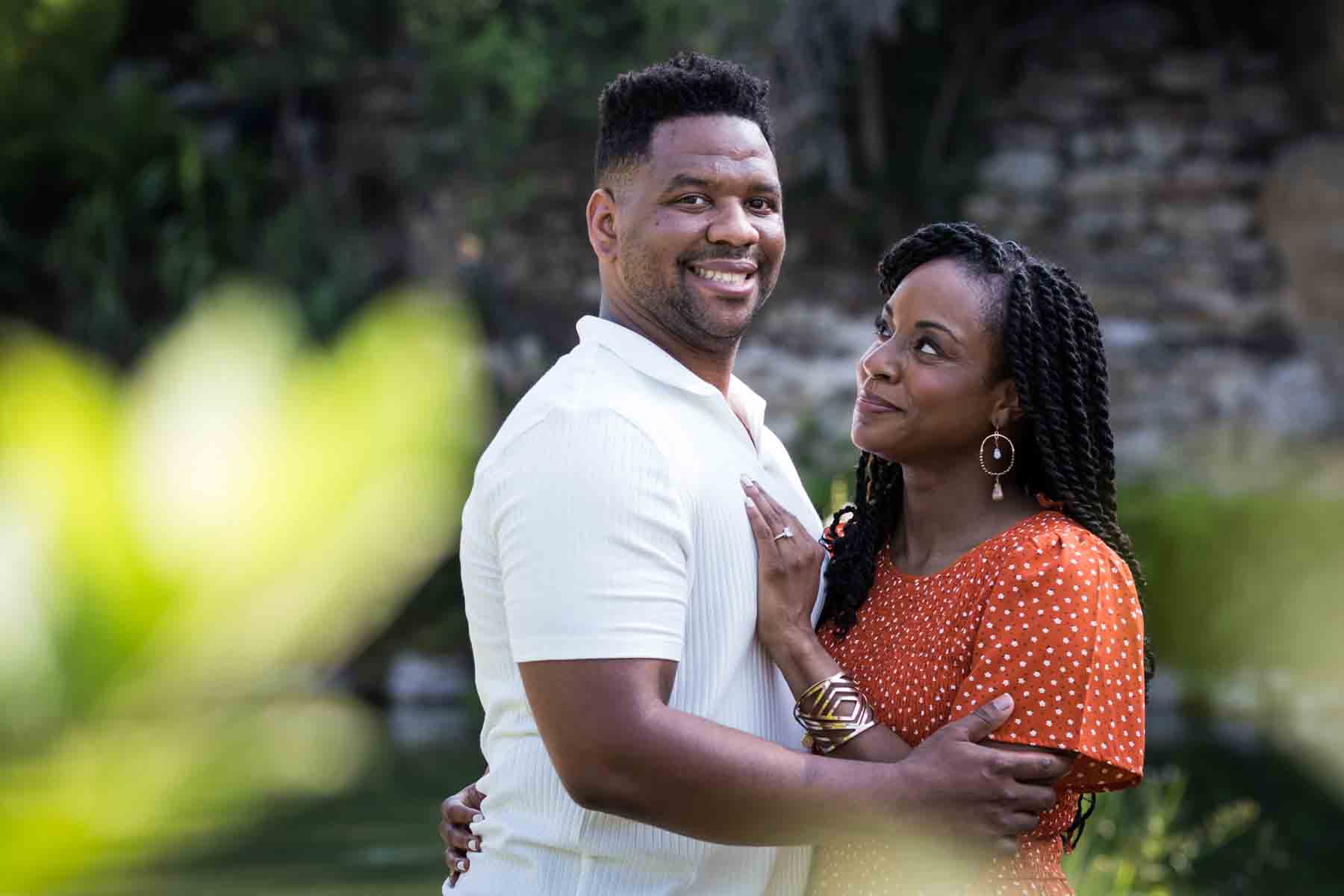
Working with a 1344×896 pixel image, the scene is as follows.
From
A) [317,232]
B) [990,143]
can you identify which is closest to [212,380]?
[317,232]

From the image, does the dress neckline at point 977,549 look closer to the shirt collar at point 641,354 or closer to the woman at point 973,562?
the woman at point 973,562

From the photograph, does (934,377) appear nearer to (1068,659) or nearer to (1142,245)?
(1068,659)

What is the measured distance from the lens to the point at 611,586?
2375mm

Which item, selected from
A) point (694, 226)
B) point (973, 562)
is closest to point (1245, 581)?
point (973, 562)

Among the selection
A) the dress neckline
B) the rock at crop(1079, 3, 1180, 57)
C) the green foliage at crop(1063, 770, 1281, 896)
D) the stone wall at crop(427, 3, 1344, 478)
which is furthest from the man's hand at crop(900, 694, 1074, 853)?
the rock at crop(1079, 3, 1180, 57)

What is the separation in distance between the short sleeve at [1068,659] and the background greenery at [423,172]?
8.55 meters

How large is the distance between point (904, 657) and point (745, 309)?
Answer: 2.05ft

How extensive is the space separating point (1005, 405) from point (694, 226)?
58 centimetres

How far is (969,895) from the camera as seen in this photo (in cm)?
254

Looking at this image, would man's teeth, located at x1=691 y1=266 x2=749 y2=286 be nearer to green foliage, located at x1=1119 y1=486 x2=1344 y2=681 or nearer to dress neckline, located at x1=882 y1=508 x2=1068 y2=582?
dress neckline, located at x1=882 y1=508 x2=1068 y2=582

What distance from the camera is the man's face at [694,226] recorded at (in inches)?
111

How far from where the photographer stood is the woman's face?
280cm

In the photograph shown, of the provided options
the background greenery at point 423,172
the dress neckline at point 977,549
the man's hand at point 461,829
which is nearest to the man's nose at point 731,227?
the dress neckline at point 977,549

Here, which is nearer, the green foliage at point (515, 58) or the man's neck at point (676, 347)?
the man's neck at point (676, 347)
